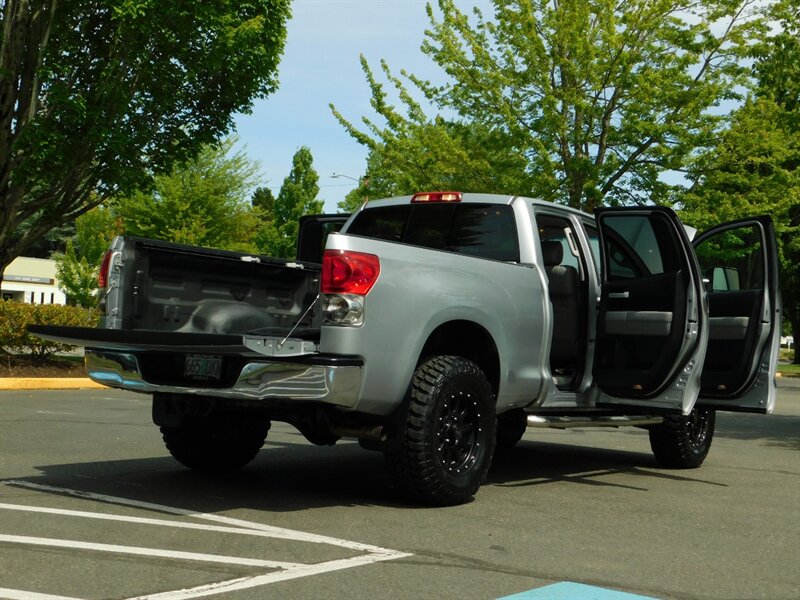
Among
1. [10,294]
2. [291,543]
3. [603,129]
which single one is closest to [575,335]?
[291,543]

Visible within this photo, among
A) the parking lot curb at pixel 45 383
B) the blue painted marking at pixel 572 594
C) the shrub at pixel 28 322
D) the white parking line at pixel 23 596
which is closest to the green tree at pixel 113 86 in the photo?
the shrub at pixel 28 322

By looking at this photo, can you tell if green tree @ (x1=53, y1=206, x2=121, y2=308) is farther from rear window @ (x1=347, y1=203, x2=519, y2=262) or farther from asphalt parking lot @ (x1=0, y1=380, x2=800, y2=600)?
rear window @ (x1=347, y1=203, x2=519, y2=262)

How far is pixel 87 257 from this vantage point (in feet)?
162

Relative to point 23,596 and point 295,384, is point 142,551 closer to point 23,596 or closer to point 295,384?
point 23,596

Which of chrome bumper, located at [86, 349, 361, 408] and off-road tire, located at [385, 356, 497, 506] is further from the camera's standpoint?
off-road tire, located at [385, 356, 497, 506]

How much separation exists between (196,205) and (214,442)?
34.5 meters

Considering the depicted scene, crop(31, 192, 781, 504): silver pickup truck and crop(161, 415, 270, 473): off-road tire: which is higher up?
crop(31, 192, 781, 504): silver pickup truck

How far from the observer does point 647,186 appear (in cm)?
2333

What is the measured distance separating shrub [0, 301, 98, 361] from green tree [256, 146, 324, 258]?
110 feet

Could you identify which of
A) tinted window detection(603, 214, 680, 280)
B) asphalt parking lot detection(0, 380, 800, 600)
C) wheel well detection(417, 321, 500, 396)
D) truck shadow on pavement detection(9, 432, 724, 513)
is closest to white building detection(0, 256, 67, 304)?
asphalt parking lot detection(0, 380, 800, 600)

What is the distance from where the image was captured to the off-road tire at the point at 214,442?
763 cm

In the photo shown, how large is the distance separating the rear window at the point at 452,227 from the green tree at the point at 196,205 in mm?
31601

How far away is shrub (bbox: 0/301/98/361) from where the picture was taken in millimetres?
17203

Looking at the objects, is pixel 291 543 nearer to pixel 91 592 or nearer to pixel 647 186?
pixel 91 592
